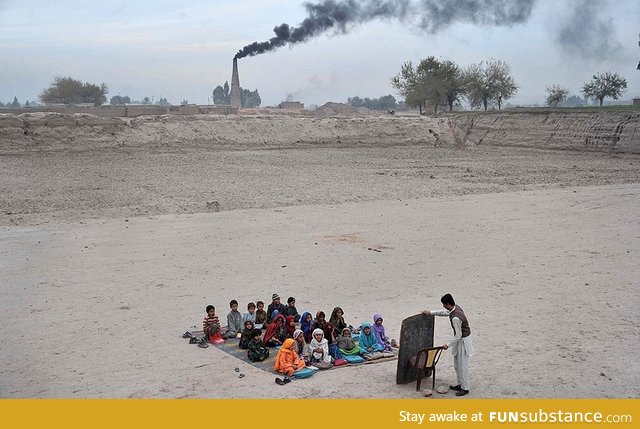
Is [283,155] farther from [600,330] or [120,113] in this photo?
[600,330]

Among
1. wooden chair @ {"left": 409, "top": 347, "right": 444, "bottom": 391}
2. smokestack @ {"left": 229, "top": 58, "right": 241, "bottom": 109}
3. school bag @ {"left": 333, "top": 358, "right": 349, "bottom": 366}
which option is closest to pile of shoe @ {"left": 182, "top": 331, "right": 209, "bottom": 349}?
school bag @ {"left": 333, "top": 358, "right": 349, "bottom": 366}

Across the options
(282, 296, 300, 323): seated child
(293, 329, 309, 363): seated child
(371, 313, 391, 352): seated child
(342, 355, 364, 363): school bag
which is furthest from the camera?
(282, 296, 300, 323): seated child

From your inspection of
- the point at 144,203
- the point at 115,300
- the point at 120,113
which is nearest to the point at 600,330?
the point at 115,300

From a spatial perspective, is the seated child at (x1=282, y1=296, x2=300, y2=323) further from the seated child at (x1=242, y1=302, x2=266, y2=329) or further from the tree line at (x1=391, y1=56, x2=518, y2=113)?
the tree line at (x1=391, y1=56, x2=518, y2=113)

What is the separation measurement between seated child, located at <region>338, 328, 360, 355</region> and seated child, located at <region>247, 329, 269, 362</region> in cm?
96

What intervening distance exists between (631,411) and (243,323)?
17.0 ft

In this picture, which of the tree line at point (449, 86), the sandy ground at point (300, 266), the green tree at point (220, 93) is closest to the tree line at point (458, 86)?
the tree line at point (449, 86)

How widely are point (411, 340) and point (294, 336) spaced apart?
1671mm

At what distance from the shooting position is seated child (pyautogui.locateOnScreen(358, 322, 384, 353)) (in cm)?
927

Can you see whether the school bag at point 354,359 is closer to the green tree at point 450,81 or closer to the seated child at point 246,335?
the seated child at point 246,335

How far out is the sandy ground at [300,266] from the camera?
8594mm

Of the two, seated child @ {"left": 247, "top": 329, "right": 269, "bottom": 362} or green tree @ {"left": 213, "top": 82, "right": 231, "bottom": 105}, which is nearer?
seated child @ {"left": 247, "top": 329, "right": 269, "bottom": 362}

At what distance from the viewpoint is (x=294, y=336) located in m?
9.34

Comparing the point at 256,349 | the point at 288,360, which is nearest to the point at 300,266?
the point at 256,349
